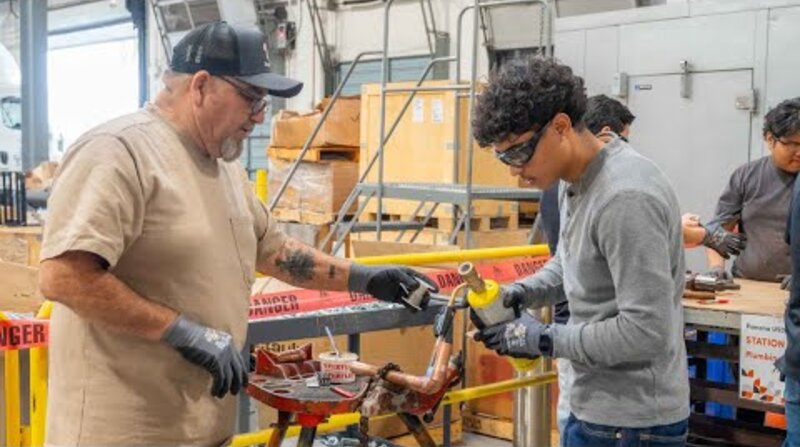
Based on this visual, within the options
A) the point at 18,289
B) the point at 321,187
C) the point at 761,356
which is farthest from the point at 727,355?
the point at 321,187

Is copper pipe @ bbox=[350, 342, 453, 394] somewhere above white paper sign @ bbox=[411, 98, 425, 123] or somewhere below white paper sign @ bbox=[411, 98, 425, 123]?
below

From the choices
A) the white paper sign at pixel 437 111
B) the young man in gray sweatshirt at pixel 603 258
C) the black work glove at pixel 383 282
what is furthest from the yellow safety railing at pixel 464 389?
the white paper sign at pixel 437 111

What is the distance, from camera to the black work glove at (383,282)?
272 centimetres

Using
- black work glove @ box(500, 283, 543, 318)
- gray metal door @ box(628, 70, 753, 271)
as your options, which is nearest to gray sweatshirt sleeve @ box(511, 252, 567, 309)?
black work glove @ box(500, 283, 543, 318)

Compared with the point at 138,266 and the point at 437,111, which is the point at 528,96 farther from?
the point at 437,111

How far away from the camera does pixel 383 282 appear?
108 inches

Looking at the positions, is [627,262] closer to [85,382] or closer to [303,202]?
[85,382]

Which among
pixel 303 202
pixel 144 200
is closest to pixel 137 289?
pixel 144 200

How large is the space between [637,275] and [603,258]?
131mm

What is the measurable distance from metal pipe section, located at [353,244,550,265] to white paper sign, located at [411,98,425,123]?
2814mm

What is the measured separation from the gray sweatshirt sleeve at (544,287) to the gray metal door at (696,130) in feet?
13.0

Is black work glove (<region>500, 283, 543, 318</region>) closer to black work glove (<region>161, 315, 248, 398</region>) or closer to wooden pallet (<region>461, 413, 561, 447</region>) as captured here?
black work glove (<region>161, 315, 248, 398</region>)

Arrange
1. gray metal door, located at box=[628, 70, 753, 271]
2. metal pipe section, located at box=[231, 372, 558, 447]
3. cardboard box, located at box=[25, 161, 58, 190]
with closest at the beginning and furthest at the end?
metal pipe section, located at box=[231, 372, 558, 447]
gray metal door, located at box=[628, 70, 753, 271]
cardboard box, located at box=[25, 161, 58, 190]

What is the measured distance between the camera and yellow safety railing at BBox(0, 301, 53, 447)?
2.85 m
